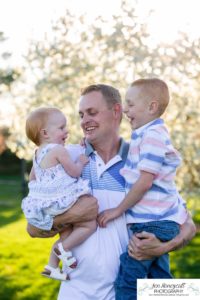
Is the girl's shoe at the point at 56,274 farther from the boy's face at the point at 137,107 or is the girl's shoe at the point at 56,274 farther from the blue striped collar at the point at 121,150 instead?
the boy's face at the point at 137,107

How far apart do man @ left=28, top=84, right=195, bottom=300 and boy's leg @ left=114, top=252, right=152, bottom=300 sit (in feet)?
0.16

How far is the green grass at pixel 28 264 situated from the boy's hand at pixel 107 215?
565 centimetres

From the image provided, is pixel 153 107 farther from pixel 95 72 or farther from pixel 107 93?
pixel 95 72

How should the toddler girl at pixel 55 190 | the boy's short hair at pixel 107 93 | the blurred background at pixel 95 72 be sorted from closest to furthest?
the toddler girl at pixel 55 190
the boy's short hair at pixel 107 93
the blurred background at pixel 95 72

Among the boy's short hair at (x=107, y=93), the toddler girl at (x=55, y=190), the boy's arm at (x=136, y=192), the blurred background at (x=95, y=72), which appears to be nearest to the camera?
the boy's arm at (x=136, y=192)

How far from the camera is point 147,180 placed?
3420mm

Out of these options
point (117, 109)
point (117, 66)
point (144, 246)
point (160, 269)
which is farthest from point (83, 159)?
point (117, 66)

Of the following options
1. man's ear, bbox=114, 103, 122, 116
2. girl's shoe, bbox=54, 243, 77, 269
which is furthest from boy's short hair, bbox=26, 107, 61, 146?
girl's shoe, bbox=54, 243, 77, 269

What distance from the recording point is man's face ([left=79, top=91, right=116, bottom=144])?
11.8 feet

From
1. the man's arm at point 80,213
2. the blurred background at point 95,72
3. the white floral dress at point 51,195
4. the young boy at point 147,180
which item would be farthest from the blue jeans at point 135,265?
the blurred background at point 95,72

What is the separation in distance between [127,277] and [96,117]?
0.81m

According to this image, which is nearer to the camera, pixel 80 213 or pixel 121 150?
pixel 80 213

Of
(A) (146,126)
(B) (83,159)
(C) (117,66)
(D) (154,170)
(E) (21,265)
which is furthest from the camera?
(E) (21,265)

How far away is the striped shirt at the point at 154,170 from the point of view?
3439 millimetres
